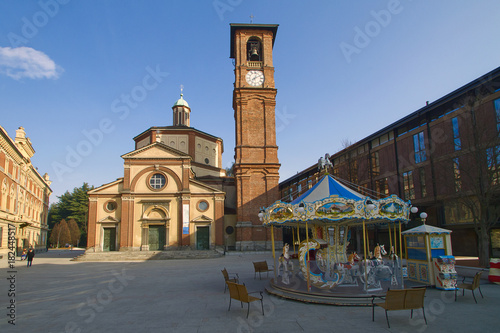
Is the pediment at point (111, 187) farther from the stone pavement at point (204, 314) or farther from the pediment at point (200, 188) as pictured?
the stone pavement at point (204, 314)

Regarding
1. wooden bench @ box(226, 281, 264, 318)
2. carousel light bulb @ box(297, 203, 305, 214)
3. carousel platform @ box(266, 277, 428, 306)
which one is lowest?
carousel platform @ box(266, 277, 428, 306)

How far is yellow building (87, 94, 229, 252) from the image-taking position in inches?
1351

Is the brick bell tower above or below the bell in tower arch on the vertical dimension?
below

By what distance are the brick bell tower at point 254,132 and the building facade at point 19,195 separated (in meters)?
21.2

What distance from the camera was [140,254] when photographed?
105ft

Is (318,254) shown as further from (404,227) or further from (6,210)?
(6,210)

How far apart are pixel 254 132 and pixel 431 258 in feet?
87.6

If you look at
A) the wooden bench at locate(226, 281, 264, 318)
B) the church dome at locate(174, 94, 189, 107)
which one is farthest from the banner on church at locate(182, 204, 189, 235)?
the wooden bench at locate(226, 281, 264, 318)

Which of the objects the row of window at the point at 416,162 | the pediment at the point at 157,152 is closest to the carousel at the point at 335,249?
the row of window at the point at 416,162

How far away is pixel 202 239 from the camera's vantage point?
35.4m

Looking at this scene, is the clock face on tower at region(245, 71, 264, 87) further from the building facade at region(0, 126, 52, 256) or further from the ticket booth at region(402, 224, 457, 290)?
the ticket booth at region(402, 224, 457, 290)

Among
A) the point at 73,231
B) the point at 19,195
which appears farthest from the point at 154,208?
the point at 73,231

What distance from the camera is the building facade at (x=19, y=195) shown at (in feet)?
97.7

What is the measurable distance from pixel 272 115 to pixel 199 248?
17133 millimetres
